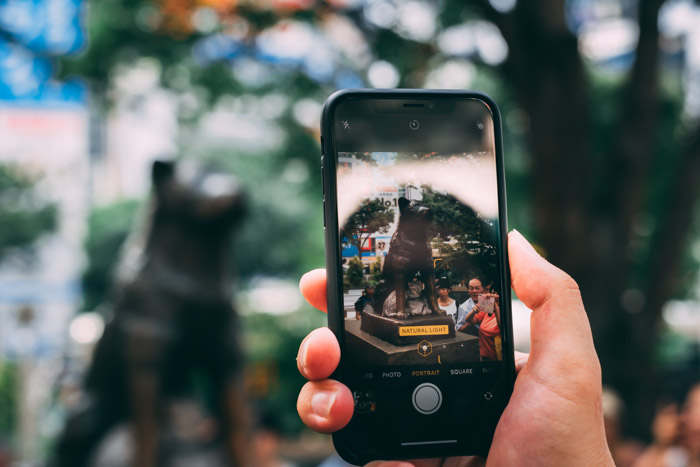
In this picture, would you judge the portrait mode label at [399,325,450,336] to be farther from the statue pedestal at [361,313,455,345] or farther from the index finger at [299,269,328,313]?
the index finger at [299,269,328,313]

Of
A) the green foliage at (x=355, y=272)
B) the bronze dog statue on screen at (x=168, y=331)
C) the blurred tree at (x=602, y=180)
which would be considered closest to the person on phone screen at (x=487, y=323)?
the green foliage at (x=355, y=272)

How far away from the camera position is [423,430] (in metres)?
1.43

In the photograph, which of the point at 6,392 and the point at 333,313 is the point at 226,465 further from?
the point at 6,392

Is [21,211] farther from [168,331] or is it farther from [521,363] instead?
[521,363]

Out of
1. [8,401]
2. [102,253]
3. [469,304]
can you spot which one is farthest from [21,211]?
[469,304]

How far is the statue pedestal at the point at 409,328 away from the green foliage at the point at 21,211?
15.6 m

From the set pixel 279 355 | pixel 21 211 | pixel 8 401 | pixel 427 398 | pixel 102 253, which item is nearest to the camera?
pixel 427 398

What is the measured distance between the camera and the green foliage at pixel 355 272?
1490mm

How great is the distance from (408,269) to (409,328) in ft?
0.43

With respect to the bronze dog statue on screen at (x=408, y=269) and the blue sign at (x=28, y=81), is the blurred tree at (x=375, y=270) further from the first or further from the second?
the blue sign at (x=28, y=81)

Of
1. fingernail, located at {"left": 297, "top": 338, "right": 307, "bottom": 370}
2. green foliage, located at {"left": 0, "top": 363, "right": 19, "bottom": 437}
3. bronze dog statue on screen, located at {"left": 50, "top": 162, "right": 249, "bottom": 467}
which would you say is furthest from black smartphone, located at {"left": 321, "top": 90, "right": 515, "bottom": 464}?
green foliage, located at {"left": 0, "top": 363, "right": 19, "bottom": 437}

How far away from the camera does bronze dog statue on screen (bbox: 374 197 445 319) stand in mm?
1481

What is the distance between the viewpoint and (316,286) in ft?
5.05

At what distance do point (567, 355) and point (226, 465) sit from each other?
2.92 metres
